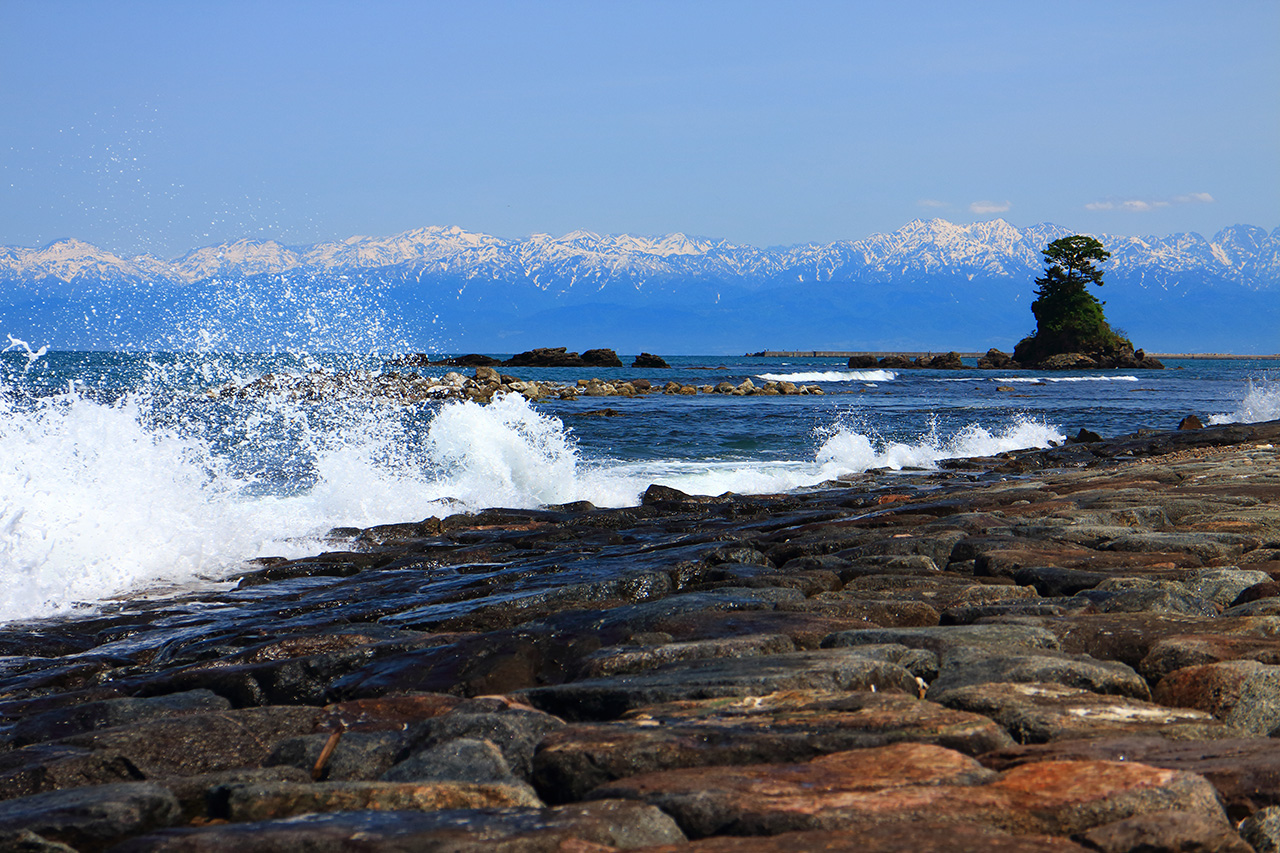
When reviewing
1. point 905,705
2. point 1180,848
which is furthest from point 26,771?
point 1180,848

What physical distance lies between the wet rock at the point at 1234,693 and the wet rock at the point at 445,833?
6.88ft

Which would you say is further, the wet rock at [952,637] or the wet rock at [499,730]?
the wet rock at [952,637]

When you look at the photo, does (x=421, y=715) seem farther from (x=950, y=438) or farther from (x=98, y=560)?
(x=950, y=438)

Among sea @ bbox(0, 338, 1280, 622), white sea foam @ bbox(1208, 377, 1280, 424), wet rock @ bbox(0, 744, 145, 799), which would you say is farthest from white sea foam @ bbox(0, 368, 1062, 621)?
white sea foam @ bbox(1208, 377, 1280, 424)

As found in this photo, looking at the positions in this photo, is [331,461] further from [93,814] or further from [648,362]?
[648,362]

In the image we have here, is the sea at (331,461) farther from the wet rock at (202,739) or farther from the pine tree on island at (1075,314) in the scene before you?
the pine tree on island at (1075,314)

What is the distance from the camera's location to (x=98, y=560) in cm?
857

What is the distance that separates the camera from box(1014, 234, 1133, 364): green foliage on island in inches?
3073

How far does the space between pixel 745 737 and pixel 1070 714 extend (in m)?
1.06

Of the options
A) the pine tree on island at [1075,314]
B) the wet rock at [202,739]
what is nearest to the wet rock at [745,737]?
the wet rock at [202,739]

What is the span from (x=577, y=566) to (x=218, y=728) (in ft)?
13.3

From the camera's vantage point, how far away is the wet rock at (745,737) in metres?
2.92

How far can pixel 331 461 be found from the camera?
44.1 feet

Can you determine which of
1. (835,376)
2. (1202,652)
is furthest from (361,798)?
(835,376)
